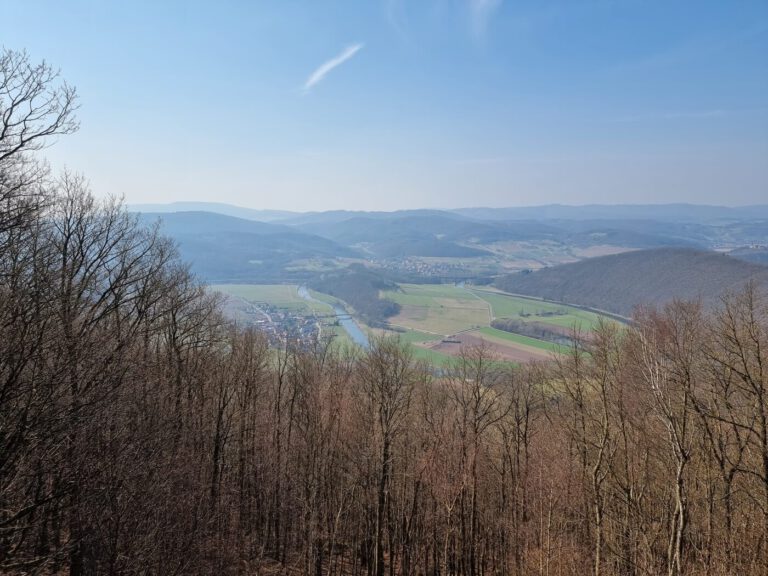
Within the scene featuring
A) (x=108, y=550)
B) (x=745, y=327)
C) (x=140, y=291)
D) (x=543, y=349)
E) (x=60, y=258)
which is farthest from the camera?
(x=543, y=349)

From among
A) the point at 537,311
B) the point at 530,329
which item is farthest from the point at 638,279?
the point at 530,329

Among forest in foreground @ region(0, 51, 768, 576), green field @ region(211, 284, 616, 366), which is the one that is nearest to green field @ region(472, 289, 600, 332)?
green field @ region(211, 284, 616, 366)

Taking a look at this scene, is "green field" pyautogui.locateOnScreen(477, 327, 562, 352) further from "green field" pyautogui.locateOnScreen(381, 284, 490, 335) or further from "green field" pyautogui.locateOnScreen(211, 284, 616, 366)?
"green field" pyautogui.locateOnScreen(381, 284, 490, 335)

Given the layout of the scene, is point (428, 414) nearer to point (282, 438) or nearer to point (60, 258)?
point (282, 438)

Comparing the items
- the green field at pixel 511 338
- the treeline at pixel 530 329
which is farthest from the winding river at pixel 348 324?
the treeline at pixel 530 329

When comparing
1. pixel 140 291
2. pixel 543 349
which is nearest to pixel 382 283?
pixel 543 349
